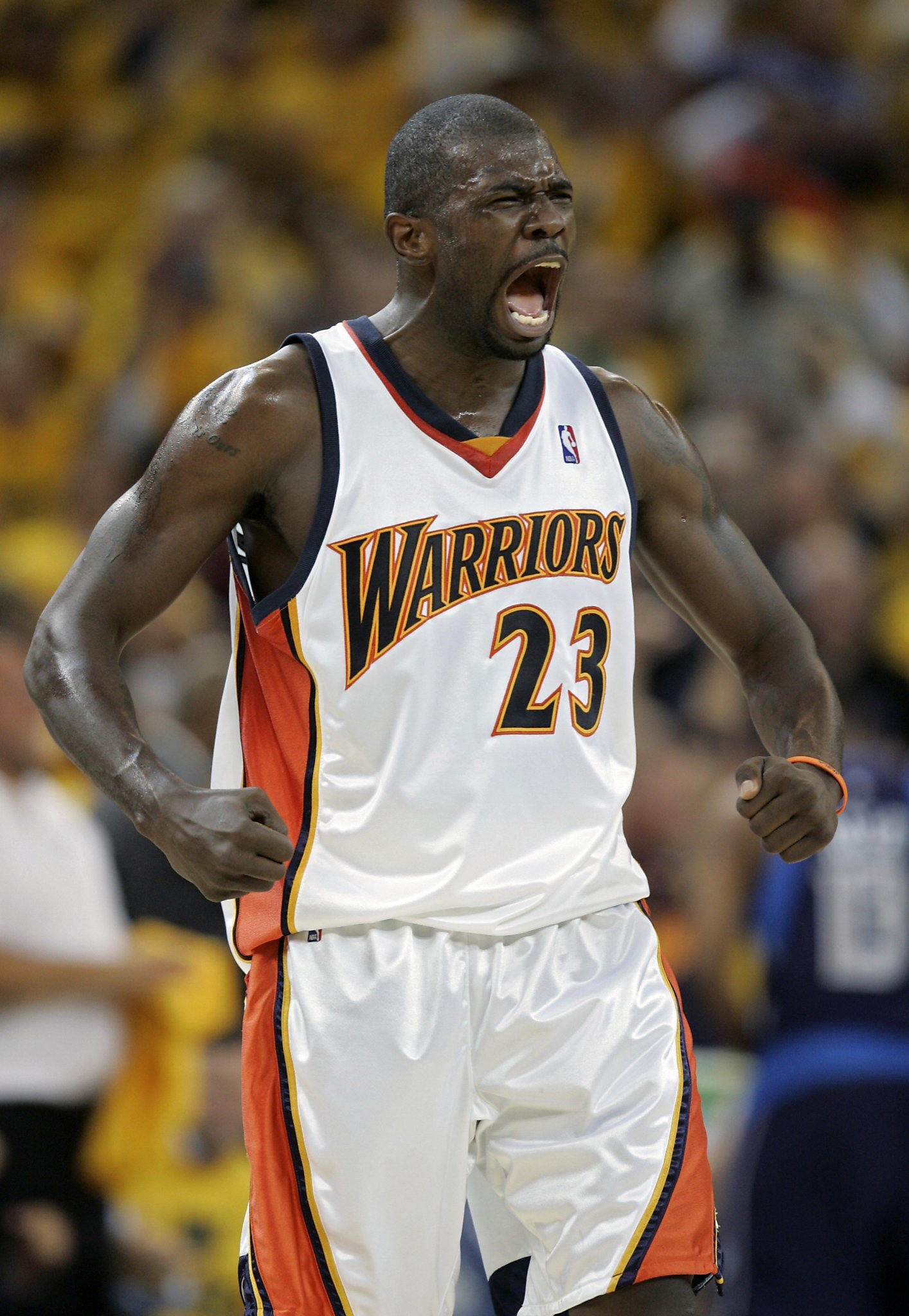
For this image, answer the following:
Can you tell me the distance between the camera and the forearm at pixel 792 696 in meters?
3.22

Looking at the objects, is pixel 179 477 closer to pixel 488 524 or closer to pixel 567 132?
pixel 488 524

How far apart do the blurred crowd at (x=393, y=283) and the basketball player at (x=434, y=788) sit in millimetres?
2504

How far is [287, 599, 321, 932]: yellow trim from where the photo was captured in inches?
117

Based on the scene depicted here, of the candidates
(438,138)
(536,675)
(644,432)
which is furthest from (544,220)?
(536,675)

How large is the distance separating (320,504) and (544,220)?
0.56 metres

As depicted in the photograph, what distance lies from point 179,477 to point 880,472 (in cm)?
605

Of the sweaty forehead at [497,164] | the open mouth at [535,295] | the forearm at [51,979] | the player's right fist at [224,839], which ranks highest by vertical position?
the sweaty forehead at [497,164]

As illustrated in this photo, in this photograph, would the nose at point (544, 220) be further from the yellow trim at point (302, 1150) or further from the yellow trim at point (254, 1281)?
the yellow trim at point (254, 1281)

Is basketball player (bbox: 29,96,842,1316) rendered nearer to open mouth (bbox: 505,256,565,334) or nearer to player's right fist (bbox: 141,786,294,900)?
open mouth (bbox: 505,256,565,334)

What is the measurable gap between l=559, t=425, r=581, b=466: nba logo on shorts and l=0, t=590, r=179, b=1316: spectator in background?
8.60 ft

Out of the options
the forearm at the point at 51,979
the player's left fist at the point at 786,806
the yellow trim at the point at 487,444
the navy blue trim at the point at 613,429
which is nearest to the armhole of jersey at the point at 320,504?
the yellow trim at the point at 487,444

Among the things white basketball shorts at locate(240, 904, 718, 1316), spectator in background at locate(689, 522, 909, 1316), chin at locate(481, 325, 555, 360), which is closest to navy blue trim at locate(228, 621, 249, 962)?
white basketball shorts at locate(240, 904, 718, 1316)

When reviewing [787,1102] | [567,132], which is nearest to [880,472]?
[567,132]

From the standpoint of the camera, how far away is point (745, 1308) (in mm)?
5160
